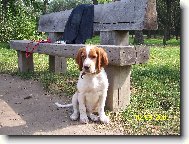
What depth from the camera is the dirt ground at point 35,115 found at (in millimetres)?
4492

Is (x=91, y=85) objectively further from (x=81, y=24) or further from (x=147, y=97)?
(x=81, y=24)

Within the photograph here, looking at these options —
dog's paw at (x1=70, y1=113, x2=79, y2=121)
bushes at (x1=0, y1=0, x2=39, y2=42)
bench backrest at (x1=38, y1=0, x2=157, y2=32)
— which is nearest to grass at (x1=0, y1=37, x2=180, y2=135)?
dog's paw at (x1=70, y1=113, x2=79, y2=121)

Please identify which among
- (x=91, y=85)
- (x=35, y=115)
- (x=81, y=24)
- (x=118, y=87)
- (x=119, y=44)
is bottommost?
(x=35, y=115)

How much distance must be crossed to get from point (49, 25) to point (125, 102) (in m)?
3.99

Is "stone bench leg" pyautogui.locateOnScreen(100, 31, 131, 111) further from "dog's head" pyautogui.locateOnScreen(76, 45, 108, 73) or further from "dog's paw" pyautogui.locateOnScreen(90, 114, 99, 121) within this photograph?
"dog's head" pyautogui.locateOnScreen(76, 45, 108, 73)

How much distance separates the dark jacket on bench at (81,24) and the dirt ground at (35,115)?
1.15 metres

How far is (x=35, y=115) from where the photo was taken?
205 inches

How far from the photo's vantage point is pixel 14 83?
7387 mm

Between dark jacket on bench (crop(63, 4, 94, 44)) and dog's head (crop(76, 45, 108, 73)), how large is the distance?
2.21 metres

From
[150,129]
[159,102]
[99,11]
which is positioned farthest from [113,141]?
[99,11]

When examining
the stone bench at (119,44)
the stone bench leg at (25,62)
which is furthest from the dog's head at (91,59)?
the stone bench leg at (25,62)

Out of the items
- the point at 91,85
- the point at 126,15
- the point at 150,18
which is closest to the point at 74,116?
the point at 91,85

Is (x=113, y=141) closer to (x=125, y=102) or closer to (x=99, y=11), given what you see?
(x=125, y=102)

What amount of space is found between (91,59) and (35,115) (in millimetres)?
1379
